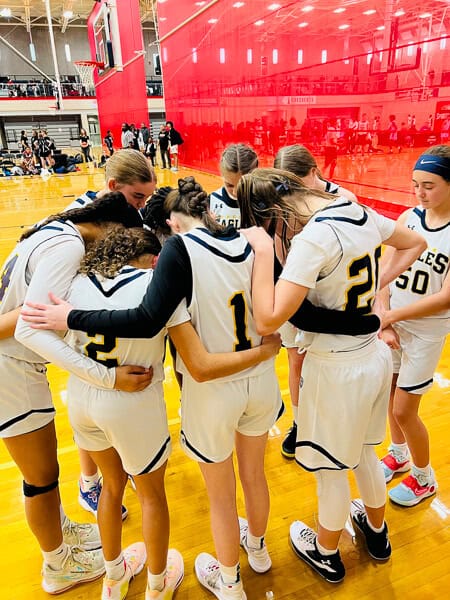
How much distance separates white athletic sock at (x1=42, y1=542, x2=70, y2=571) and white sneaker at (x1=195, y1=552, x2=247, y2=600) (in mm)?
564

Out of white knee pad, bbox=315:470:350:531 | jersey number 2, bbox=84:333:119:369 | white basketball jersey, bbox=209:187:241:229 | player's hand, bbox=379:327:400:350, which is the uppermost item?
white basketball jersey, bbox=209:187:241:229

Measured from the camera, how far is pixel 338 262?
1.41 meters

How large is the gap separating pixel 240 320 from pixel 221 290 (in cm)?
13

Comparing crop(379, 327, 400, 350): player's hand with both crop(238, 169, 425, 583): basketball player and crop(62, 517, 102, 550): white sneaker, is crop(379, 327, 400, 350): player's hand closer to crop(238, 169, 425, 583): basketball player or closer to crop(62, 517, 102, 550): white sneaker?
crop(238, 169, 425, 583): basketball player

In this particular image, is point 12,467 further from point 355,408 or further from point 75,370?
point 355,408

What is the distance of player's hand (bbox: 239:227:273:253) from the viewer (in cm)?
141

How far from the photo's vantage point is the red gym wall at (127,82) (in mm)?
17656

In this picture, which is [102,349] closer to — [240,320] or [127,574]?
[240,320]

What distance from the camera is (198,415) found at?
1.48 m

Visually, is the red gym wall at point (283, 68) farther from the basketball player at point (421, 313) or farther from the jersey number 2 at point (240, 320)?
the jersey number 2 at point (240, 320)

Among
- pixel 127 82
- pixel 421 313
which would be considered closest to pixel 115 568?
pixel 421 313

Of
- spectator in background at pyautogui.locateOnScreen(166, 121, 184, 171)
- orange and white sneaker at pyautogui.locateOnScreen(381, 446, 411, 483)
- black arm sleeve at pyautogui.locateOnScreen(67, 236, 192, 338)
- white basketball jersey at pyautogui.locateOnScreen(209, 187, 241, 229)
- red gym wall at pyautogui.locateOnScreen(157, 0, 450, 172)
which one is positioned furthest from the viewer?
spectator in background at pyautogui.locateOnScreen(166, 121, 184, 171)

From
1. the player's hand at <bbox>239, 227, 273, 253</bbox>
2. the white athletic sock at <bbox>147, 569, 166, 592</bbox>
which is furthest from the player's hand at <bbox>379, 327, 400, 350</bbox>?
the white athletic sock at <bbox>147, 569, 166, 592</bbox>

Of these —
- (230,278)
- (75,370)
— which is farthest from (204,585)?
(230,278)
